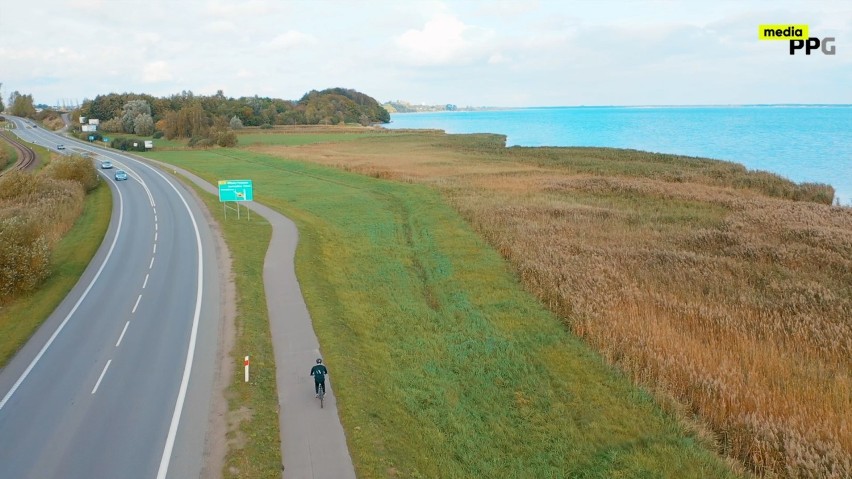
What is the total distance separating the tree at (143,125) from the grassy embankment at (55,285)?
348 ft

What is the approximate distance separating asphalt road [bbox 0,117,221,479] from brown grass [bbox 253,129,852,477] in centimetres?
1350

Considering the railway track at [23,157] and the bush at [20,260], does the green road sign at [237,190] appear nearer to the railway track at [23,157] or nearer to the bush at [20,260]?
the bush at [20,260]

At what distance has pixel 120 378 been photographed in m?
17.0

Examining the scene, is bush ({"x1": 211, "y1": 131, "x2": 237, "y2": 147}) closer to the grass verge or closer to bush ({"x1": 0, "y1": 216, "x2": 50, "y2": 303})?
bush ({"x1": 0, "y1": 216, "x2": 50, "y2": 303})

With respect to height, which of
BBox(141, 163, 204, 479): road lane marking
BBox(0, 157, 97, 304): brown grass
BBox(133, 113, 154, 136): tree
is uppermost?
BBox(133, 113, 154, 136): tree

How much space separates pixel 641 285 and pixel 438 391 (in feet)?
43.6

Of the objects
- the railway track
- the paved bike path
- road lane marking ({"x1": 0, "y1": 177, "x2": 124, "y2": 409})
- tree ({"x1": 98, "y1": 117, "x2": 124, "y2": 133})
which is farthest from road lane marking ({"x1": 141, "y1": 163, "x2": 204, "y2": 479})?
tree ({"x1": 98, "y1": 117, "x2": 124, "y2": 133})

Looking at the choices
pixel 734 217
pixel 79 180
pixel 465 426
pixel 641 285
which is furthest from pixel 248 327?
pixel 79 180

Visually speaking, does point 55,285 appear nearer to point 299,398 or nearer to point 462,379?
point 299,398

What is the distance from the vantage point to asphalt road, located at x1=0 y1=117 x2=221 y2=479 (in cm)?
1314

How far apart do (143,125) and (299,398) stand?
472ft

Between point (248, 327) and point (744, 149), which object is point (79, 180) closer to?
point (248, 327)

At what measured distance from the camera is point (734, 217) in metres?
39.9

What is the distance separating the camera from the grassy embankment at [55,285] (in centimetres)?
2066
